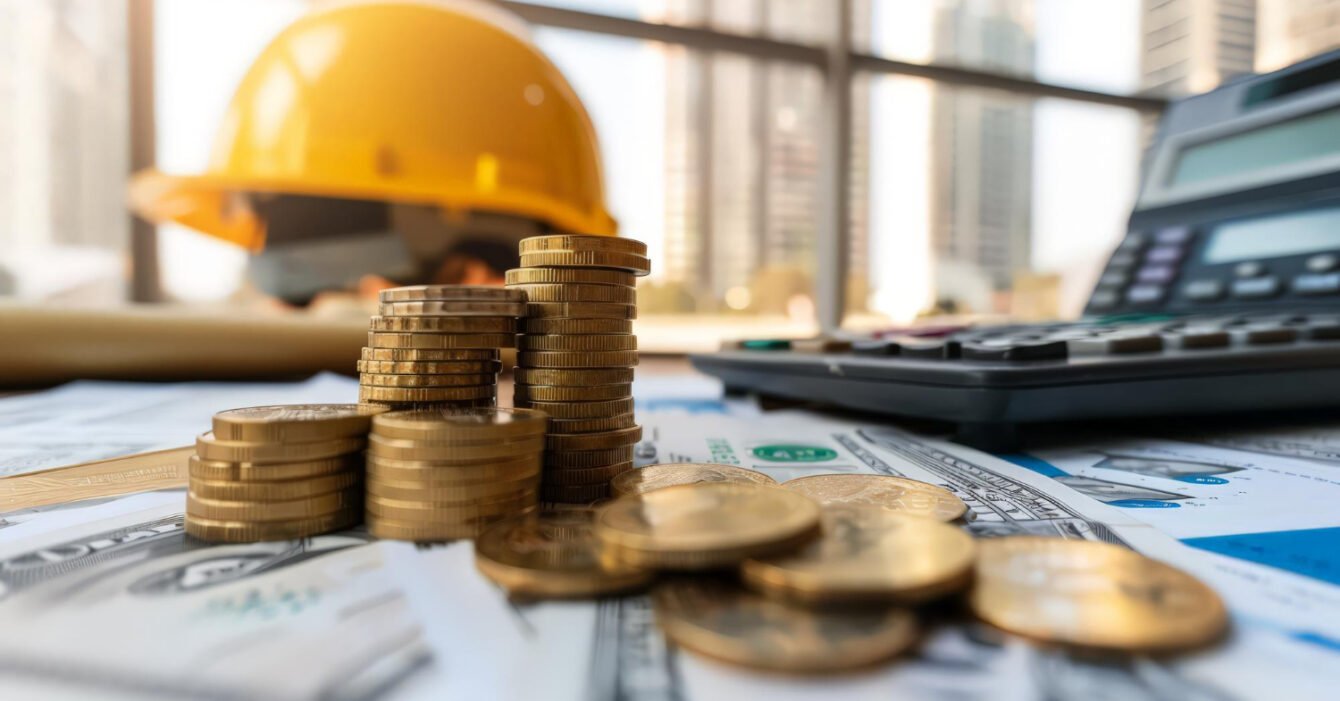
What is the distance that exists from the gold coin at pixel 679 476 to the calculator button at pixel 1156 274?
0.88 meters

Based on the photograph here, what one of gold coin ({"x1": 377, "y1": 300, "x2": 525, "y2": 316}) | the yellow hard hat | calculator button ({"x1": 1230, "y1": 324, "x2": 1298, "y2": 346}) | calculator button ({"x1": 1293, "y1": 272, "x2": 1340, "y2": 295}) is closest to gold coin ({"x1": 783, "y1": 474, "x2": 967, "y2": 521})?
gold coin ({"x1": 377, "y1": 300, "x2": 525, "y2": 316})

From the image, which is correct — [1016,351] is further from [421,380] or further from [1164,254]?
[1164,254]

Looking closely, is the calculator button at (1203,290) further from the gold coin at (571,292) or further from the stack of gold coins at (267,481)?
the stack of gold coins at (267,481)

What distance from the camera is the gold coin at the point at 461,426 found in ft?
1.23

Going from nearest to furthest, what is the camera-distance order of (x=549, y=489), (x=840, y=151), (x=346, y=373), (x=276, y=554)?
(x=276, y=554), (x=549, y=489), (x=346, y=373), (x=840, y=151)

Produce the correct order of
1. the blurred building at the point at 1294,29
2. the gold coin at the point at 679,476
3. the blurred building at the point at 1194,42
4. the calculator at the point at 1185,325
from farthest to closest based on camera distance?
→ 1. the blurred building at the point at 1194,42
2. the blurred building at the point at 1294,29
3. the calculator at the point at 1185,325
4. the gold coin at the point at 679,476

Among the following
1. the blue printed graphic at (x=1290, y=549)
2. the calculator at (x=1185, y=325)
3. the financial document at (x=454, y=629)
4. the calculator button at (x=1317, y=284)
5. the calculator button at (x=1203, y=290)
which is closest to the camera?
the financial document at (x=454, y=629)

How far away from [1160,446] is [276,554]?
27.7 inches

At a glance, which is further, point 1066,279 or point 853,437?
point 1066,279

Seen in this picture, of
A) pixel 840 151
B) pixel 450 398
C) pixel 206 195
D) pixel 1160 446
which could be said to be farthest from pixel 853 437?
pixel 840 151

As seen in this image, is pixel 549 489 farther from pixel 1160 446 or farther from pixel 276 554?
pixel 1160 446

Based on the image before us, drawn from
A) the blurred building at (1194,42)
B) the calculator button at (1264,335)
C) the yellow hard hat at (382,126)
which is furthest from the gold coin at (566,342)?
the blurred building at (1194,42)

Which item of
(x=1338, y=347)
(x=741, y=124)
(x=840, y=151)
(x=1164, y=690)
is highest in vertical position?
(x=741, y=124)

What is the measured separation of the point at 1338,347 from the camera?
66 centimetres
